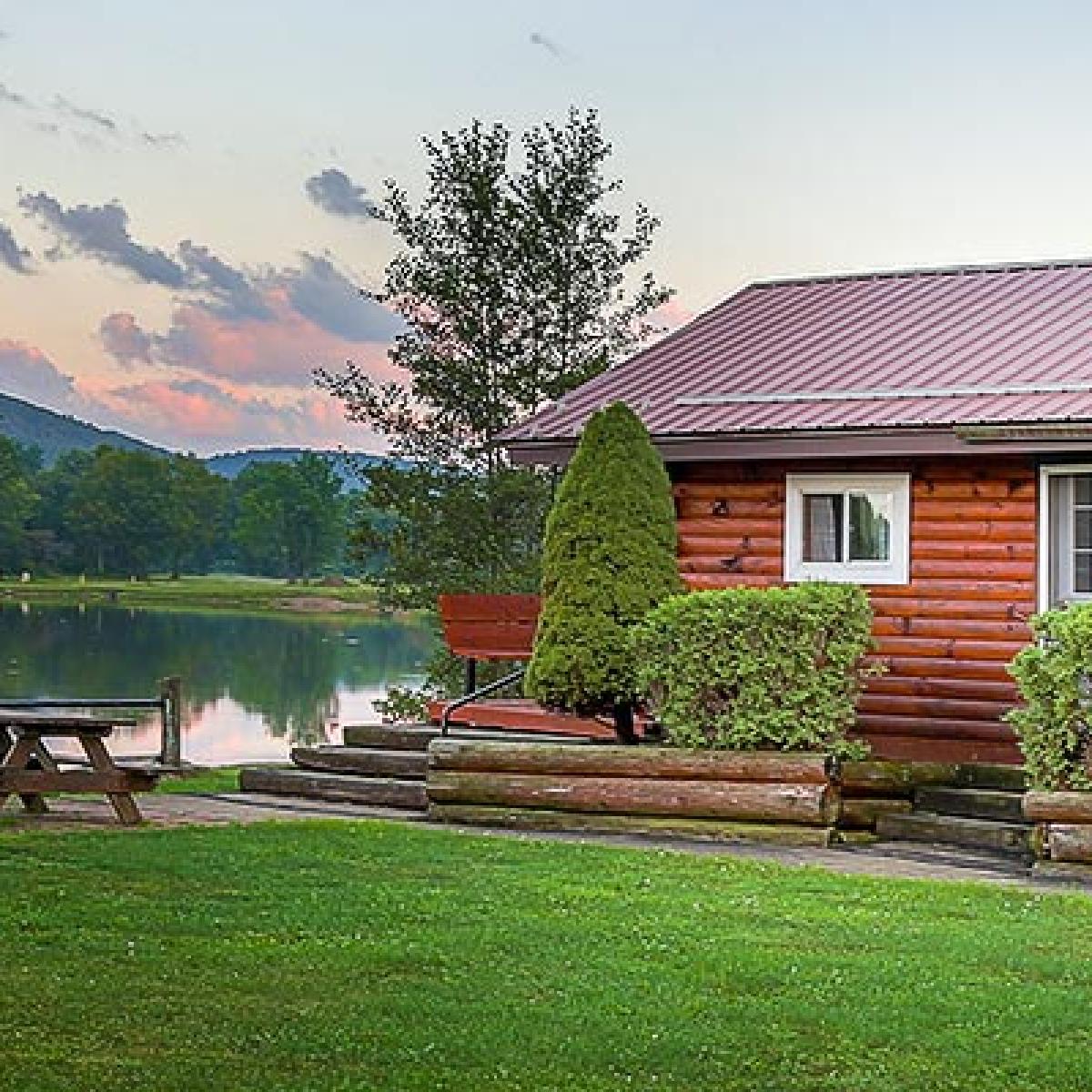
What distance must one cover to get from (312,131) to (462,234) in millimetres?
3258

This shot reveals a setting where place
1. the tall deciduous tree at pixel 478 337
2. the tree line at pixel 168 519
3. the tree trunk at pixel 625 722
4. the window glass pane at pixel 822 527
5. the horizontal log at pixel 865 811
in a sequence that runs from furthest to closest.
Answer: the tree line at pixel 168 519
the tall deciduous tree at pixel 478 337
the window glass pane at pixel 822 527
the tree trunk at pixel 625 722
the horizontal log at pixel 865 811

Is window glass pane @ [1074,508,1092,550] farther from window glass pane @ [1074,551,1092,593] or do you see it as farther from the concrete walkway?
the concrete walkway

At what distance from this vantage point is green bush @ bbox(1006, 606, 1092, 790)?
13234mm

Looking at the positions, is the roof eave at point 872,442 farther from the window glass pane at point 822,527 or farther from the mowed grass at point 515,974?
the mowed grass at point 515,974

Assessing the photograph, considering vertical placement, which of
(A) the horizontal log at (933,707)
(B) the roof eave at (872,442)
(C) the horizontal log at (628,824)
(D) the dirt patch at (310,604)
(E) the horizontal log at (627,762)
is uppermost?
(B) the roof eave at (872,442)

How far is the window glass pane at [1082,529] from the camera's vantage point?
1555cm

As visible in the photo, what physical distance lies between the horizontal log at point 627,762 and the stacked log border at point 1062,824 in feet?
5.25

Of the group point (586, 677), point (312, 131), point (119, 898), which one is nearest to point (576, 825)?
point (586, 677)

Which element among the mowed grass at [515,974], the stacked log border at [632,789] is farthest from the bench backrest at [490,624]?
the mowed grass at [515,974]

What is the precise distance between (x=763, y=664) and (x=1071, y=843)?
2.58m

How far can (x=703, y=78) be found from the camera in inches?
984

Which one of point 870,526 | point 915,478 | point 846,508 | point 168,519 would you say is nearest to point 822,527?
point 846,508

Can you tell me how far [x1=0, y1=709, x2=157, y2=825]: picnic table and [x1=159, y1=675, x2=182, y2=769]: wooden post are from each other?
250 inches

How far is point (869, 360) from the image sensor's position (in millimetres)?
17453
